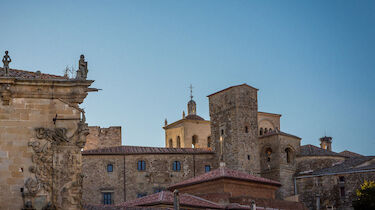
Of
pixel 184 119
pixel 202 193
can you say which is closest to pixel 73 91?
pixel 202 193

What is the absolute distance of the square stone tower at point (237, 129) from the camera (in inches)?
A: 2009

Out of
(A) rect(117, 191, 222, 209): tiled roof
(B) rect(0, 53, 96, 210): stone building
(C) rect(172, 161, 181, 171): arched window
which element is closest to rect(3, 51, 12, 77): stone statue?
(B) rect(0, 53, 96, 210): stone building

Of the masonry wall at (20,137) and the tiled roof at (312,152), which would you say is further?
the tiled roof at (312,152)

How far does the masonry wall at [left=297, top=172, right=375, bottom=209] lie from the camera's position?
4916 centimetres

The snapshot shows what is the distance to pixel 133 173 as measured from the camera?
165 feet

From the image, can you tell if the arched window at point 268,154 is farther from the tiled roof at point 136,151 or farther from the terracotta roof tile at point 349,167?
the tiled roof at point 136,151

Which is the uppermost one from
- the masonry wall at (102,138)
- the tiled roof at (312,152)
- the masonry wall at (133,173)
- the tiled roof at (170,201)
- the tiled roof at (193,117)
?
the tiled roof at (193,117)

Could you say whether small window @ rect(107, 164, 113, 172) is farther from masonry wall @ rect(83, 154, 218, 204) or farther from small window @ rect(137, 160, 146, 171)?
small window @ rect(137, 160, 146, 171)

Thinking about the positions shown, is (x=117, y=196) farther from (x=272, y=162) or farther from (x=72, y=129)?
(x=72, y=129)

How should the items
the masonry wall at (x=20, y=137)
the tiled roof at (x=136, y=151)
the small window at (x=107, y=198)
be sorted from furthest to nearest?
the tiled roof at (x=136, y=151) → the small window at (x=107, y=198) → the masonry wall at (x=20, y=137)

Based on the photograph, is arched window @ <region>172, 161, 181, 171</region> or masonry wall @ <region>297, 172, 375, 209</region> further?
arched window @ <region>172, 161, 181, 171</region>

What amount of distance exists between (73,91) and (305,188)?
119ft

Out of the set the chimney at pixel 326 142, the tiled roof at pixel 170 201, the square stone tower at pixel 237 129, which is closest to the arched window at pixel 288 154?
the square stone tower at pixel 237 129

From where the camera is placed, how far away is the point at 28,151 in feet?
57.3
